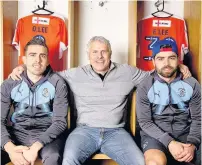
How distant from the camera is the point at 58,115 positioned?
2.08 meters

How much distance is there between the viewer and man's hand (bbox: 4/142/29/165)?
1.86 meters

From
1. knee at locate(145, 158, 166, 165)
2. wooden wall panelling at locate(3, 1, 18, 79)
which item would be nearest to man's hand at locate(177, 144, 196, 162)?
knee at locate(145, 158, 166, 165)

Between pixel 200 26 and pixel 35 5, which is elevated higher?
pixel 35 5

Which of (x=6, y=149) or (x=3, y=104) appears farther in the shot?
(x=3, y=104)

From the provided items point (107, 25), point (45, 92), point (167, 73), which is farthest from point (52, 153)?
point (107, 25)

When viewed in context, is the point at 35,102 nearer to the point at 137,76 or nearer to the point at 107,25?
the point at 137,76

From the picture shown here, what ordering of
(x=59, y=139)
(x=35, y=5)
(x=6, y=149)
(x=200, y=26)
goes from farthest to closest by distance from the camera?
(x=35, y=5)
(x=200, y=26)
(x=59, y=139)
(x=6, y=149)

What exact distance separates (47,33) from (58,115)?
93 centimetres

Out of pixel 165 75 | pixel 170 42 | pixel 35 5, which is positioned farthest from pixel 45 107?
pixel 35 5

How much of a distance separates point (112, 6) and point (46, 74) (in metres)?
1.07

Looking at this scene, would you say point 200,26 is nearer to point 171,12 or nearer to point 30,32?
point 171,12

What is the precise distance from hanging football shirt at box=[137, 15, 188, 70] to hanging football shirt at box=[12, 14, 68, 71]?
697 mm

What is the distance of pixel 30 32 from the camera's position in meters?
2.67

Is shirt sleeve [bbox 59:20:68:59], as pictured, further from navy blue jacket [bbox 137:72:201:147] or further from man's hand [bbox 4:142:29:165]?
man's hand [bbox 4:142:29:165]
